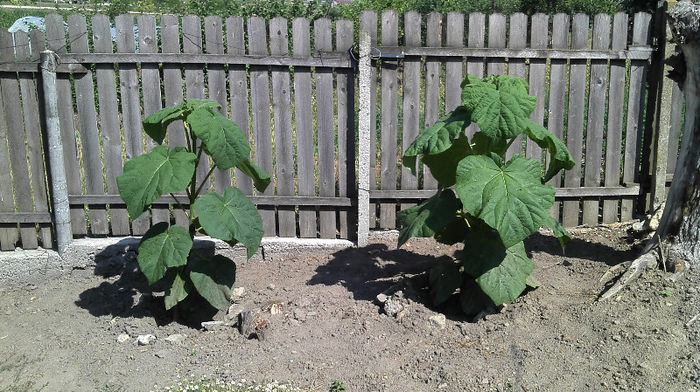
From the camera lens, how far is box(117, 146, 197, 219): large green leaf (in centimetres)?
425

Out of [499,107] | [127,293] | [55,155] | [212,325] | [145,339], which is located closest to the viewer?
[499,107]

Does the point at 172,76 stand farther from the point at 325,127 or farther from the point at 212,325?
the point at 212,325

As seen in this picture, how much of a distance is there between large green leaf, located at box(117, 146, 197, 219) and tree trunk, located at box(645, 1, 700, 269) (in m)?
3.25

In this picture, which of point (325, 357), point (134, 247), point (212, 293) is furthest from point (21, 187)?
point (325, 357)

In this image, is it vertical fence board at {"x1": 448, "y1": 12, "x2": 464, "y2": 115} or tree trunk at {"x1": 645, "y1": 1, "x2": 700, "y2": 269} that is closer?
tree trunk at {"x1": 645, "y1": 1, "x2": 700, "y2": 269}

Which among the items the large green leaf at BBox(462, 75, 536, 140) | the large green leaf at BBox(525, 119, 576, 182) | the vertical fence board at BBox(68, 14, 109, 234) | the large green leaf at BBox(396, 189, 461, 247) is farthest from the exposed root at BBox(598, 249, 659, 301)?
the vertical fence board at BBox(68, 14, 109, 234)

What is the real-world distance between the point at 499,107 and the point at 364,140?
169cm

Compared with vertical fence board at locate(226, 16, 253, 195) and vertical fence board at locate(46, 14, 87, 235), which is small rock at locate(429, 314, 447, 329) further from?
vertical fence board at locate(46, 14, 87, 235)

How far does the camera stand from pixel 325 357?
14.3 ft

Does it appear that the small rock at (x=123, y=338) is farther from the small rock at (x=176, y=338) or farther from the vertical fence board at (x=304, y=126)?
the vertical fence board at (x=304, y=126)

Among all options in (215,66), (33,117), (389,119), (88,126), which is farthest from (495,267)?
(33,117)

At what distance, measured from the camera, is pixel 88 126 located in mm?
5684

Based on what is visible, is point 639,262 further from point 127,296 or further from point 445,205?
point 127,296

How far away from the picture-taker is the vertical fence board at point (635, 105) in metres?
6.02
